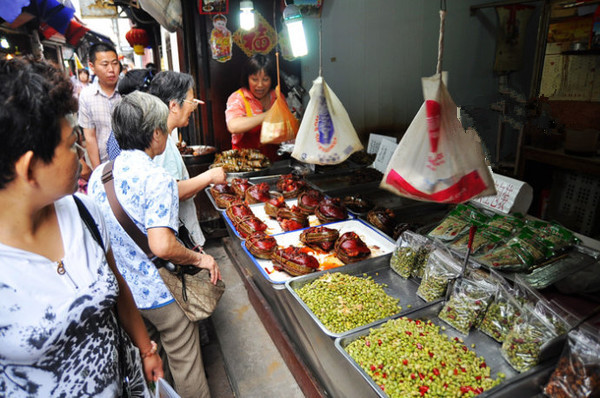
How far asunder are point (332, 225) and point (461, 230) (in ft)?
3.77

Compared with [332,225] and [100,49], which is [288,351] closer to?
[332,225]

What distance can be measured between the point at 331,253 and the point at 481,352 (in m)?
1.34

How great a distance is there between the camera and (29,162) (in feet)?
4.13

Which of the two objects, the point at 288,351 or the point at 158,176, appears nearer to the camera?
the point at 158,176

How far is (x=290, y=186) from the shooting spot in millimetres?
4203

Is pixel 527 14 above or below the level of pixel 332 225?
above

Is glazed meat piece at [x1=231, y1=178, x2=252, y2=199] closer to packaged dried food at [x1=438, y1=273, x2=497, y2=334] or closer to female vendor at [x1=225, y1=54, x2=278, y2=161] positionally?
female vendor at [x1=225, y1=54, x2=278, y2=161]

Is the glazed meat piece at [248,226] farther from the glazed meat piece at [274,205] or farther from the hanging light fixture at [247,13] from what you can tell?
the hanging light fixture at [247,13]

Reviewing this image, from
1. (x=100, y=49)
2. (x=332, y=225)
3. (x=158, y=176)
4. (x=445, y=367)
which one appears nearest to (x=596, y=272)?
(x=445, y=367)

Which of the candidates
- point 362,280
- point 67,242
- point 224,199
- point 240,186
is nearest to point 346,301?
point 362,280

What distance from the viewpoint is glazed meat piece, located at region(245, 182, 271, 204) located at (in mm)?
4027

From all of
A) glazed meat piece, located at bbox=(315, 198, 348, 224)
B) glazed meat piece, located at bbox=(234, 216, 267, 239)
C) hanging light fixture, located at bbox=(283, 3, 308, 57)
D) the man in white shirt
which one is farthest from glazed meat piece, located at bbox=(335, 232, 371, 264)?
the man in white shirt

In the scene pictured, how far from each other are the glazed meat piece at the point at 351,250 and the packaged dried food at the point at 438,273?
0.53 m

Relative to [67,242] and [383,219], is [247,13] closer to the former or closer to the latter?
[383,219]
